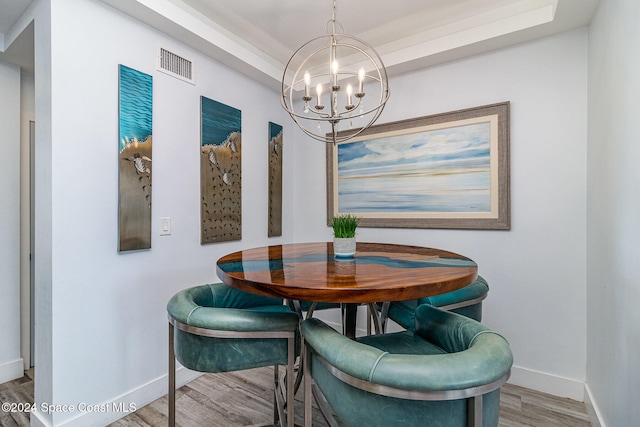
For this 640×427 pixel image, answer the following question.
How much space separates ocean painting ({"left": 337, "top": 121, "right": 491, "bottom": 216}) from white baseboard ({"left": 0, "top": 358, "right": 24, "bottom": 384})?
294 cm

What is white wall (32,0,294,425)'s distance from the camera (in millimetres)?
1693

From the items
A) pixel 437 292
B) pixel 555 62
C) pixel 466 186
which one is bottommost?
pixel 437 292

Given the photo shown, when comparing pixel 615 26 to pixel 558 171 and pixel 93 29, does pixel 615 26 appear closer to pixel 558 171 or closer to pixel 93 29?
pixel 558 171

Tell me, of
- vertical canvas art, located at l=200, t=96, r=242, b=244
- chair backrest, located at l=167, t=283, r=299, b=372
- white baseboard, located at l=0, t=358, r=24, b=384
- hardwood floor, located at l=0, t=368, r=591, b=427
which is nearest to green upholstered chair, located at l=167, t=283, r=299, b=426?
chair backrest, located at l=167, t=283, r=299, b=372

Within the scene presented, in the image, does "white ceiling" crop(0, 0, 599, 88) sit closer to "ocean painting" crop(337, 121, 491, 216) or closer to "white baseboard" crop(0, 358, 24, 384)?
"ocean painting" crop(337, 121, 491, 216)

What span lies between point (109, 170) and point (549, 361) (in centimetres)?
325

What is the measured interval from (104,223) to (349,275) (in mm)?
1574

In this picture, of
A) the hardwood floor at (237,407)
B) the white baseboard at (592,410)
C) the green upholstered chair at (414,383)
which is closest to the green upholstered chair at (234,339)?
the green upholstered chair at (414,383)

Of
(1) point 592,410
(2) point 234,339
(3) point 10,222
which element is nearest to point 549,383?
(1) point 592,410

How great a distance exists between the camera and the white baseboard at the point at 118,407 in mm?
1740

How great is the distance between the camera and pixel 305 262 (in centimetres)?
157

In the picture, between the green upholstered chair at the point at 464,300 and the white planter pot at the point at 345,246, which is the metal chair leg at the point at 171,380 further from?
the green upholstered chair at the point at 464,300

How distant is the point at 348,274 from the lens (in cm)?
129

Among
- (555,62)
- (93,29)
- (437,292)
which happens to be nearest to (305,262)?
(437,292)
